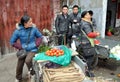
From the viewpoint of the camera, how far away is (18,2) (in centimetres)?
805

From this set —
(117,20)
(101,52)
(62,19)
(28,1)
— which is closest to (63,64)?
(101,52)

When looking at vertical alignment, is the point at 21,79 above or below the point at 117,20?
below

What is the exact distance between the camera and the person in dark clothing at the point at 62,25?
7.63m

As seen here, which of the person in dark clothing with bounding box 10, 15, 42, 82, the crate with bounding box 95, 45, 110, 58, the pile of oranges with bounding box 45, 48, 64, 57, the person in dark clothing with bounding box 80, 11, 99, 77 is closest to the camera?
the pile of oranges with bounding box 45, 48, 64, 57

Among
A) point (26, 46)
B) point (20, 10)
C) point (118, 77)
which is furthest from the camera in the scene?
point (20, 10)

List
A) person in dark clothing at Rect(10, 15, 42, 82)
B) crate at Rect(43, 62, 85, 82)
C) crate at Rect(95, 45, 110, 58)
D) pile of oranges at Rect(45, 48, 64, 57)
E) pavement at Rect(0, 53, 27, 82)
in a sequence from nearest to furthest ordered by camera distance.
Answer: crate at Rect(43, 62, 85, 82), pile of oranges at Rect(45, 48, 64, 57), person in dark clothing at Rect(10, 15, 42, 82), pavement at Rect(0, 53, 27, 82), crate at Rect(95, 45, 110, 58)

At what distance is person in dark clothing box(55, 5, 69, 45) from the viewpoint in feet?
25.0

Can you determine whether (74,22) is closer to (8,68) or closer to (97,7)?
(8,68)

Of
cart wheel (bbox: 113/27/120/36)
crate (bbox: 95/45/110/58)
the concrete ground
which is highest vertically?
crate (bbox: 95/45/110/58)

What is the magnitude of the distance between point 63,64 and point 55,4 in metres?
4.71

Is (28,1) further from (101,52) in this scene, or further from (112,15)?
(112,15)

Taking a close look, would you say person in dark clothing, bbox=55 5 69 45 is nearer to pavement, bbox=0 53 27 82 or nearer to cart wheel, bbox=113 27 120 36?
pavement, bbox=0 53 27 82

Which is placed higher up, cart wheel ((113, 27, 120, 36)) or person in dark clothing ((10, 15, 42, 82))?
person in dark clothing ((10, 15, 42, 82))

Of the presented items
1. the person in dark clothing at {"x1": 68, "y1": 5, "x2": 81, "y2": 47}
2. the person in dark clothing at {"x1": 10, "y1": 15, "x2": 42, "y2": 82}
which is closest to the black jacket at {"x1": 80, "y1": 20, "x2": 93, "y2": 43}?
the person in dark clothing at {"x1": 68, "y1": 5, "x2": 81, "y2": 47}
